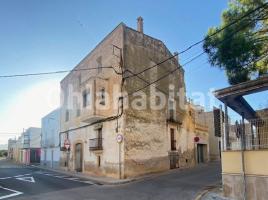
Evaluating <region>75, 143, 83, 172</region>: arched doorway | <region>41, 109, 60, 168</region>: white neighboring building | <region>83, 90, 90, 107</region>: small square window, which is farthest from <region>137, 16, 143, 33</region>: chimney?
<region>41, 109, 60, 168</region>: white neighboring building

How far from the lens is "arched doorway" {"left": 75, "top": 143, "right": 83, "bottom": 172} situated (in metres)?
25.0

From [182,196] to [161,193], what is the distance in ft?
3.60

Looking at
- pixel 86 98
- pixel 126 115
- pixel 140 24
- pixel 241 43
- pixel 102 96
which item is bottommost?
pixel 126 115

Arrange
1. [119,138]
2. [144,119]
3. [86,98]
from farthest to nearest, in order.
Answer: [86,98], [144,119], [119,138]

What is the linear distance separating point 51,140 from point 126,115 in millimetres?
18667

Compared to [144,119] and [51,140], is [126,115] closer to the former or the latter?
[144,119]

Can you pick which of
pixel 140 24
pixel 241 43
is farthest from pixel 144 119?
pixel 241 43

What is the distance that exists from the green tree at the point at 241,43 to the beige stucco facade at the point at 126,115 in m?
4.39

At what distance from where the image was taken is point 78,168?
83.1 ft

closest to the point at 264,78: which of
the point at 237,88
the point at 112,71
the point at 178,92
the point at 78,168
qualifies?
the point at 237,88

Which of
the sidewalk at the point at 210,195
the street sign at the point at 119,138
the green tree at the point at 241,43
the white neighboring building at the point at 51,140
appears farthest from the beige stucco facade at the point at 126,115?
the sidewalk at the point at 210,195

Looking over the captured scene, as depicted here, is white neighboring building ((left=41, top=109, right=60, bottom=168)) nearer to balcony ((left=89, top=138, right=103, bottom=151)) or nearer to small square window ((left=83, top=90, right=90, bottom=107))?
small square window ((left=83, top=90, right=90, bottom=107))

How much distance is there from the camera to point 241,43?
1218 centimetres

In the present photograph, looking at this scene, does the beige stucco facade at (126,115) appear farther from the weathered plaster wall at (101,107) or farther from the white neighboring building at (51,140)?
the white neighboring building at (51,140)
